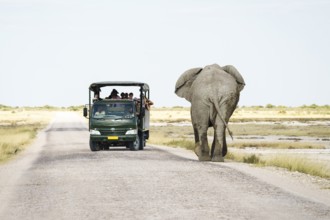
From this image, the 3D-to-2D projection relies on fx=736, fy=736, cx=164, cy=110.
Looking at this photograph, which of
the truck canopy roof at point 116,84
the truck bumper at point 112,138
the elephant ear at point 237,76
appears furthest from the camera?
the truck canopy roof at point 116,84

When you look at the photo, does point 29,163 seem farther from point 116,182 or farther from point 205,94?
point 116,182

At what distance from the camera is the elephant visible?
24.1 metres

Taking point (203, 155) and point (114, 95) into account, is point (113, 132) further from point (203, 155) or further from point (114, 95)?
point (203, 155)

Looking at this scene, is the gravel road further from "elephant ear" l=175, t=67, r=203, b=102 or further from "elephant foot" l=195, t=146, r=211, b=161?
"elephant ear" l=175, t=67, r=203, b=102

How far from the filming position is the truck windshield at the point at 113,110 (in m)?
30.1

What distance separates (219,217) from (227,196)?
9.28 ft

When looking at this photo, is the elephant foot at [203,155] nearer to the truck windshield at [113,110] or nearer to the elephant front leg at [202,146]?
the elephant front leg at [202,146]

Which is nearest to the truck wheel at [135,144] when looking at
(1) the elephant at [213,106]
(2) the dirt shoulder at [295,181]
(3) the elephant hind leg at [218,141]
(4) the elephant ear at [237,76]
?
(1) the elephant at [213,106]

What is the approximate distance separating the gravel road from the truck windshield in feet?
25.0

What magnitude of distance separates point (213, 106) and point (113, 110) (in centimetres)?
699

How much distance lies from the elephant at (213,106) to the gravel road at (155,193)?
1.98 m

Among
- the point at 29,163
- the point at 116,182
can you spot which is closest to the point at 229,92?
the point at 29,163

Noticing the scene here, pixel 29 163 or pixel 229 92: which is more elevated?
pixel 229 92

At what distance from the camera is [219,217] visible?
11.3m
